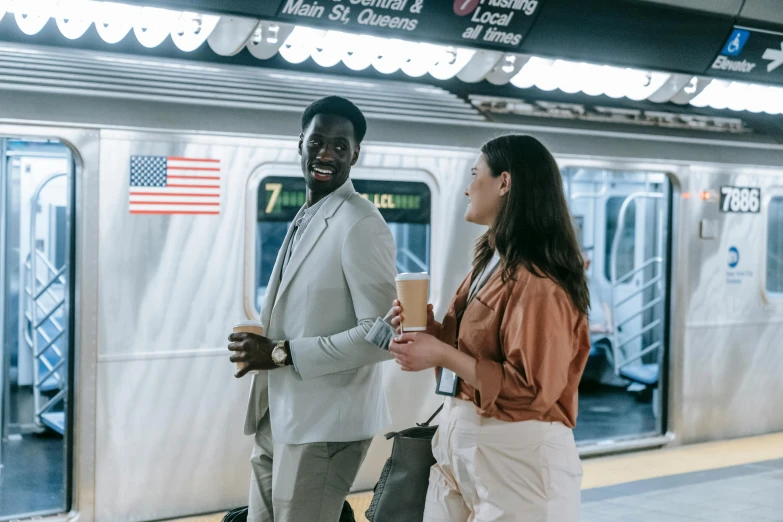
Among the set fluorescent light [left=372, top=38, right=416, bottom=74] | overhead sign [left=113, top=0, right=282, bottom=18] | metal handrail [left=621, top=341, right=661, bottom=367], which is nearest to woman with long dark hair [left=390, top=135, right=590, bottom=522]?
overhead sign [left=113, top=0, right=282, bottom=18]

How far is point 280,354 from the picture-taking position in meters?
2.35

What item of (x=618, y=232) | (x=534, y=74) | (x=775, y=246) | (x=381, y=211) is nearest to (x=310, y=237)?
(x=381, y=211)

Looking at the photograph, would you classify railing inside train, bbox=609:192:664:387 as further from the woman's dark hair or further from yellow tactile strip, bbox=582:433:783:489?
the woman's dark hair

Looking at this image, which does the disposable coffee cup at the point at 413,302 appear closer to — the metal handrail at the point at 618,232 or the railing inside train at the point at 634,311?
the railing inside train at the point at 634,311

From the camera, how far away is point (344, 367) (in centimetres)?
234

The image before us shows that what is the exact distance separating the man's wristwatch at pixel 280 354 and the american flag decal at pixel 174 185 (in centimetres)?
206

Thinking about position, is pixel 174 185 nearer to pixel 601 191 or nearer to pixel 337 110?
pixel 337 110

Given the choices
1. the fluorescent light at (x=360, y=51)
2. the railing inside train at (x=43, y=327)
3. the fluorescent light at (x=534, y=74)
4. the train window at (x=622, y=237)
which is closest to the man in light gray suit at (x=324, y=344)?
the fluorescent light at (x=360, y=51)

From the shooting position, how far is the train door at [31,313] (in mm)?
5453

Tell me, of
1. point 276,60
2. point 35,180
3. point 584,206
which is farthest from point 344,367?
point 584,206

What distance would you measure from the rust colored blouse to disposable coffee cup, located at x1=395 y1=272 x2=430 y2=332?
0.12 metres

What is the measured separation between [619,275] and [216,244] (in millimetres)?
6332

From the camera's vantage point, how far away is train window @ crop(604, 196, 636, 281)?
9672 mm

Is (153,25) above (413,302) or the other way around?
above
